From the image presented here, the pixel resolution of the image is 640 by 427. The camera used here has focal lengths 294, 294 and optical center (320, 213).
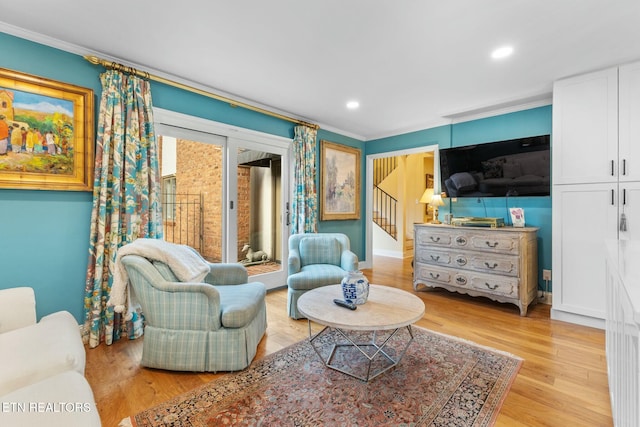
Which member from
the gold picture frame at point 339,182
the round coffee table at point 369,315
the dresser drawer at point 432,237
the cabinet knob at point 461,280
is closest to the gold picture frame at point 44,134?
the round coffee table at point 369,315

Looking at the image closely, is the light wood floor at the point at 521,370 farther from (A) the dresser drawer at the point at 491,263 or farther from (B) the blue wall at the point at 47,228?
(B) the blue wall at the point at 47,228

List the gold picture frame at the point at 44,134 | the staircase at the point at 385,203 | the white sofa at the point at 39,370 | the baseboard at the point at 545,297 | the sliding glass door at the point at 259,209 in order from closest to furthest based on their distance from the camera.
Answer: the white sofa at the point at 39,370 < the gold picture frame at the point at 44,134 < the baseboard at the point at 545,297 < the sliding glass door at the point at 259,209 < the staircase at the point at 385,203

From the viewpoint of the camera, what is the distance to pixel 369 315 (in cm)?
181

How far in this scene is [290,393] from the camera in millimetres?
1720

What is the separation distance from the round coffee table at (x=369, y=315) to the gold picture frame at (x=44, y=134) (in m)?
2.10

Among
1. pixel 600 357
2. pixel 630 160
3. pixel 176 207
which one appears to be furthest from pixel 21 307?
pixel 630 160

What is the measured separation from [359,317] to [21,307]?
5.87ft

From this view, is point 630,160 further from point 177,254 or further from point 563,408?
point 177,254

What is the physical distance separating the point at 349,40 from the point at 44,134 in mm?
2425

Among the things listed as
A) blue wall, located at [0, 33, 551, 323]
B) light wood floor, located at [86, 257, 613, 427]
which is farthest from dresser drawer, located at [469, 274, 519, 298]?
blue wall, located at [0, 33, 551, 323]

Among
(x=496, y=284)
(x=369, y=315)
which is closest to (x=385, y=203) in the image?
(x=496, y=284)

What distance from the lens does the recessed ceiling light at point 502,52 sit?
2354mm

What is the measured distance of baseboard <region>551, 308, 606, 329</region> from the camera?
8.95 feet

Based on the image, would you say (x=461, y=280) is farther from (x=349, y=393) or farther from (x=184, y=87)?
(x=184, y=87)
